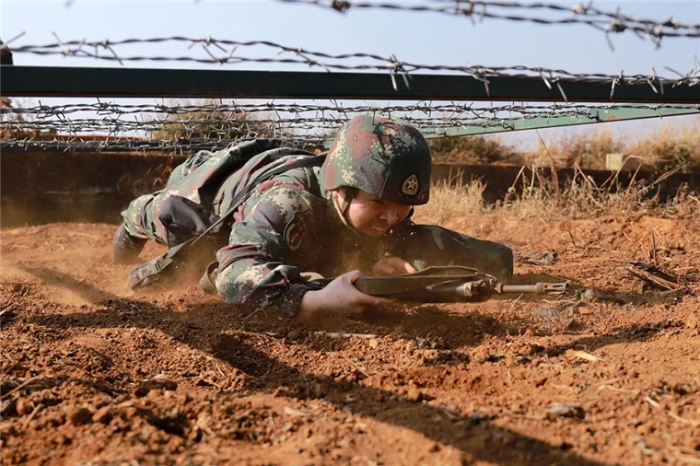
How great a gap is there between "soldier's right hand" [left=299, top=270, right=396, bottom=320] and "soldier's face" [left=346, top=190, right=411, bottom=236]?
61 centimetres

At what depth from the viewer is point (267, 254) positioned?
3531 mm

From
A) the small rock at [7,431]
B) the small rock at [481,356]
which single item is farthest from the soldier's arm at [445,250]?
the small rock at [7,431]

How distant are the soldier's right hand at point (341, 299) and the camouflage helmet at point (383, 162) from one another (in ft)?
2.04

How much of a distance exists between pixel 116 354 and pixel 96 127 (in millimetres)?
3296

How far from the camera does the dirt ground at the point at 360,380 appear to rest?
2.01 m

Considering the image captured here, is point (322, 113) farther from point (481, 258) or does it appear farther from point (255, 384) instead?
point (255, 384)

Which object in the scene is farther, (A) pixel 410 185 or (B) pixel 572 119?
(B) pixel 572 119

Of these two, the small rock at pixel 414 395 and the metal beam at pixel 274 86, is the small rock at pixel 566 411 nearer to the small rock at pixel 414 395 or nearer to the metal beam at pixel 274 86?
the small rock at pixel 414 395

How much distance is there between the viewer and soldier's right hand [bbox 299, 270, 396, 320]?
3.05 m

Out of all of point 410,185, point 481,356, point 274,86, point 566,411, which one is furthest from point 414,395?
point 410,185

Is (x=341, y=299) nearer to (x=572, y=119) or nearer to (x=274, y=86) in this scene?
(x=274, y=86)

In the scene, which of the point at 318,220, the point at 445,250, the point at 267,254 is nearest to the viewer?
the point at 267,254

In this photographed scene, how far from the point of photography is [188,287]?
4.54 meters

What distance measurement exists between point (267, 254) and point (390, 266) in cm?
96
